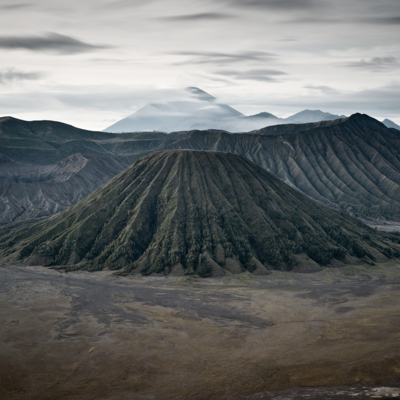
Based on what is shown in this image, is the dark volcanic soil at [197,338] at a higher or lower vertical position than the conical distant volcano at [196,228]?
lower

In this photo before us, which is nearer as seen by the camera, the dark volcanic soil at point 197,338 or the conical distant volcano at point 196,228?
the dark volcanic soil at point 197,338

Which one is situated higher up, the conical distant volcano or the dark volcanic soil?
the conical distant volcano

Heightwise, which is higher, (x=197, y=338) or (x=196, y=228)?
(x=196, y=228)

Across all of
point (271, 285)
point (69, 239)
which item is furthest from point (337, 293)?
point (69, 239)

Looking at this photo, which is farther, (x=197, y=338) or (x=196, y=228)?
(x=196, y=228)

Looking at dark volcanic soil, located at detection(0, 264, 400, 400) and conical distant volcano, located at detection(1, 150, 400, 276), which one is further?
conical distant volcano, located at detection(1, 150, 400, 276)
